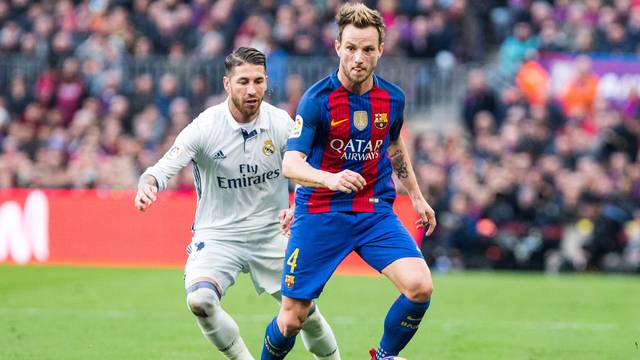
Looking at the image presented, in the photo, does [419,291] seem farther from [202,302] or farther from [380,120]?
[202,302]

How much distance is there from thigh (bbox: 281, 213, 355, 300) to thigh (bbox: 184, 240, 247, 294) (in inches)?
26.9

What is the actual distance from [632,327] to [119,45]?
15.0m

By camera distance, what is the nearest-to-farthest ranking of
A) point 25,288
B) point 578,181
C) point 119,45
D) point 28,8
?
point 25,288 < point 578,181 < point 119,45 < point 28,8

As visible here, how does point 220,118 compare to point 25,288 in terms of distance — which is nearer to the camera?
point 220,118

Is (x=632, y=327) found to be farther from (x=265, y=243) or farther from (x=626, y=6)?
(x=626, y=6)

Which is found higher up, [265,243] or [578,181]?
[265,243]

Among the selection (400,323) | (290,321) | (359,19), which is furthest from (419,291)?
(359,19)

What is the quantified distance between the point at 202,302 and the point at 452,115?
1593cm

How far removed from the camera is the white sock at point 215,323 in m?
8.27

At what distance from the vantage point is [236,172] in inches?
345

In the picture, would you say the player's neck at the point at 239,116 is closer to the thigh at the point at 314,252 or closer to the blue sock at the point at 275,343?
the thigh at the point at 314,252

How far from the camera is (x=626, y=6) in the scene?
23.2 metres

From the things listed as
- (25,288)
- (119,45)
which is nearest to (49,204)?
(25,288)

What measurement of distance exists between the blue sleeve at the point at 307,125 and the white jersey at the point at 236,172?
0.90 m
